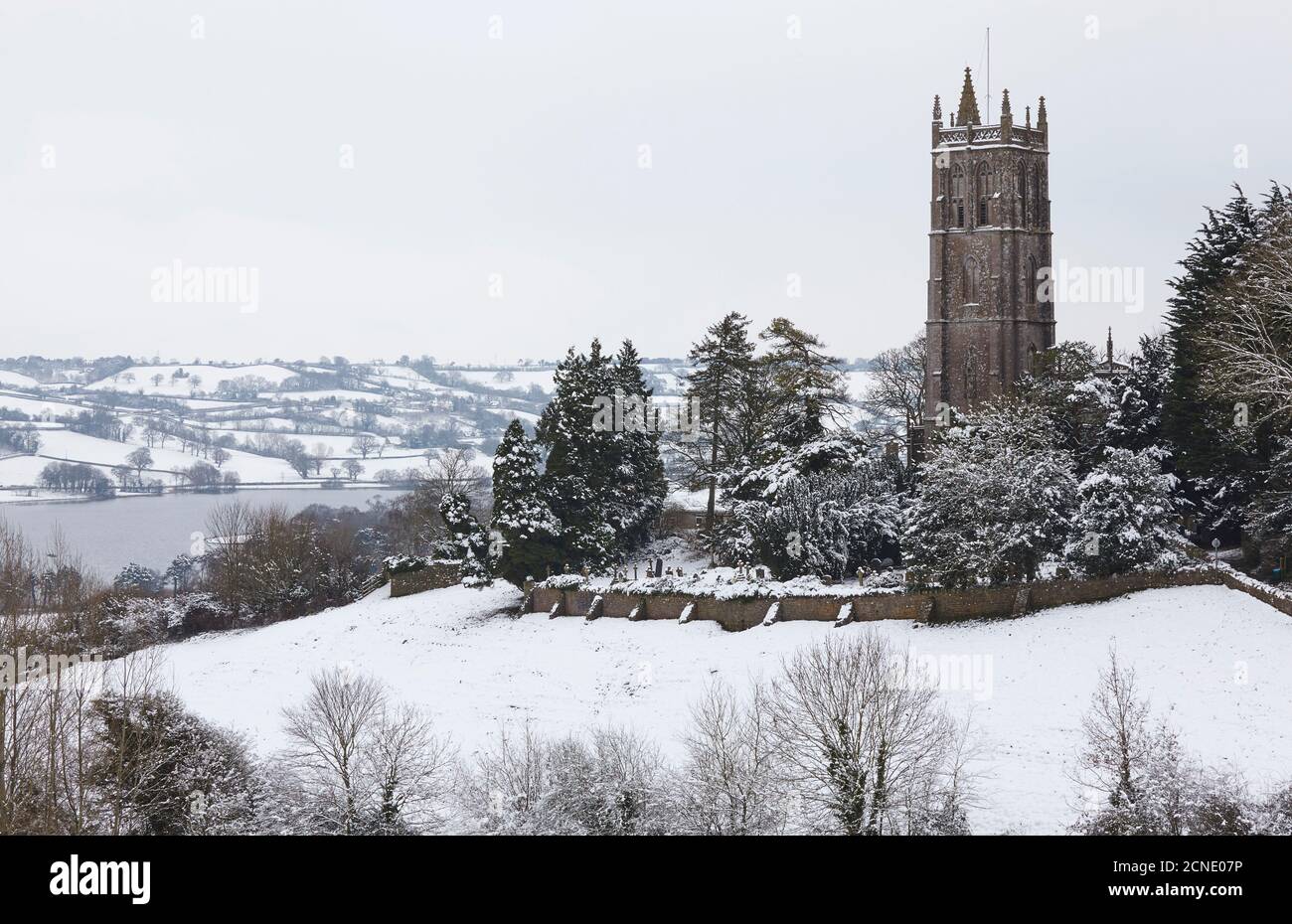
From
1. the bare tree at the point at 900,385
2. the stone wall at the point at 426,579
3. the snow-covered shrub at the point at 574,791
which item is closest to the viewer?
the snow-covered shrub at the point at 574,791

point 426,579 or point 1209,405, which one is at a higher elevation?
point 1209,405

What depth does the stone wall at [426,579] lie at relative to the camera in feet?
200

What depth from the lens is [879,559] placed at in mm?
52062

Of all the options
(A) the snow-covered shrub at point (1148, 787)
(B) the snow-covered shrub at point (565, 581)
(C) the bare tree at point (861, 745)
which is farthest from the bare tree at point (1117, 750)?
(B) the snow-covered shrub at point (565, 581)

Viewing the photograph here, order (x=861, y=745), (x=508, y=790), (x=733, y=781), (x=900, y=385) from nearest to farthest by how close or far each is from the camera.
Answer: (x=733, y=781) → (x=861, y=745) → (x=508, y=790) → (x=900, y=385)

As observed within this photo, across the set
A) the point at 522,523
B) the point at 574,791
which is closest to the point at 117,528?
the point at 522,523

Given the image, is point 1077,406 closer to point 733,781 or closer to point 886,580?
point 886,580

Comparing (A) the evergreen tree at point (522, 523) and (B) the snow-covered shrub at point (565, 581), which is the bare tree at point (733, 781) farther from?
(A) the evergreen tree at point (522, 523)

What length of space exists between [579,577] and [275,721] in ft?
50.7

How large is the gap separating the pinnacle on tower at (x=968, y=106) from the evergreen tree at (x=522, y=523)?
2938 centimetres

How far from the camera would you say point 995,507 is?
4491 cm

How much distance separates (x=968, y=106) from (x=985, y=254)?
764 centimetres
